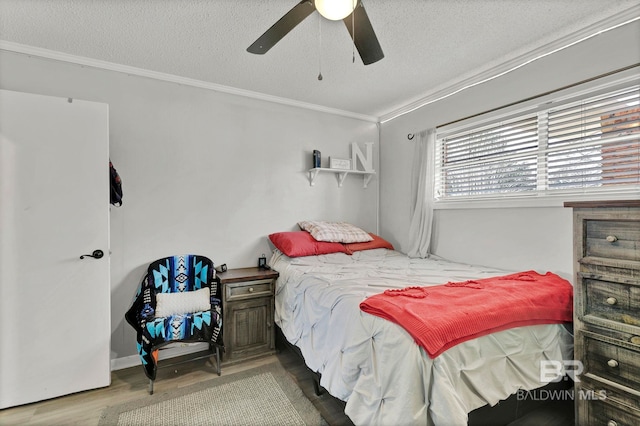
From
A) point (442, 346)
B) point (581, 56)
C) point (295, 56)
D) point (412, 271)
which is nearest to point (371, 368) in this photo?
point (442, 346)

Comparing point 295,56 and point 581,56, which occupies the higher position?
point 295,56

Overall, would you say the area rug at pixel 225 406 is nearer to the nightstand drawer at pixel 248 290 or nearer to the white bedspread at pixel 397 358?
the white bedspread at pixel 397 358

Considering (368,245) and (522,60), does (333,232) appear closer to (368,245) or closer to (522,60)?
(368,245)

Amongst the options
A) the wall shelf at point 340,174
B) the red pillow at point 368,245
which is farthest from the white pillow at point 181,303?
the wall shelf at point 340,174

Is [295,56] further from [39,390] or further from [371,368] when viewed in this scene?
[39,390]

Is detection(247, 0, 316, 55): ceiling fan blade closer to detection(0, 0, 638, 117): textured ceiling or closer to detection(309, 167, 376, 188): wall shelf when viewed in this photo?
detection(0, 0, 638, 117): textured ceiling

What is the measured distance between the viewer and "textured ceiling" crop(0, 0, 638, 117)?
1.85m

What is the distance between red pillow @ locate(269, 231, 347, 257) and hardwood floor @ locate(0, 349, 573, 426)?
93 centimetres

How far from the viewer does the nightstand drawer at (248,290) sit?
2521mm

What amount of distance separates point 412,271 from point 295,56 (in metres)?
1.98

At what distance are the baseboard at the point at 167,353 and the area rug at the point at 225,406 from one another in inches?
19.4

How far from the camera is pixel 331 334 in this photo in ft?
5.72

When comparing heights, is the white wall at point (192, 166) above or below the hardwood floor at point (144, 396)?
above

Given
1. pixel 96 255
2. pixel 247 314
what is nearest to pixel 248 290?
pixel 247 314
